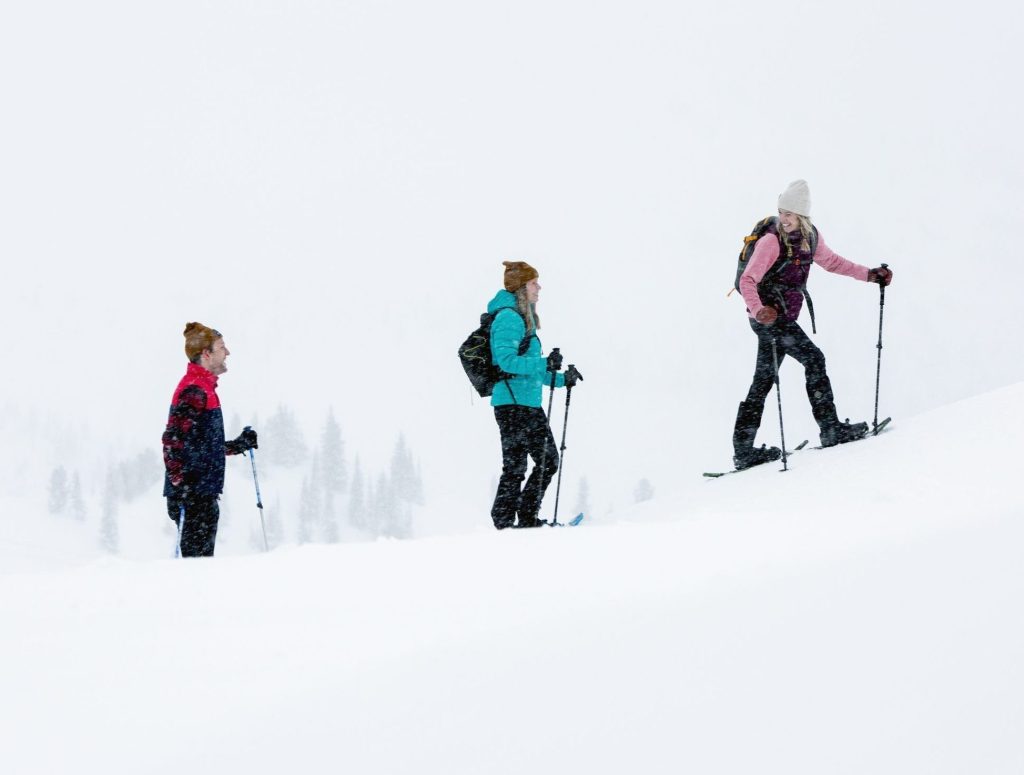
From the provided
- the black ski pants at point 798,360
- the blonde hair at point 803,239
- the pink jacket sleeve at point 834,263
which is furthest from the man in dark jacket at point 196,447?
the pink jacket sleeve at point 834,263

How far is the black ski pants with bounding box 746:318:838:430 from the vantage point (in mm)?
8367

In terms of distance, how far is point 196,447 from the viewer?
6852mm

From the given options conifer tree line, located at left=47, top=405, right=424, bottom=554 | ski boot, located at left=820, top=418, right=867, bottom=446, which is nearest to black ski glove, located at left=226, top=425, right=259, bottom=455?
ski boot, located at left=820, top=418, right=867, bottom=446

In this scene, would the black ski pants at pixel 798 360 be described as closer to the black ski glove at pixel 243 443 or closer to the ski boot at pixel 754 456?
the ski boot at pixel 754 456

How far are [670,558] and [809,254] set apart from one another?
4.42m

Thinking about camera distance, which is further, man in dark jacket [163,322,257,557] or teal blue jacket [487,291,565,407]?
teal blue jacket [487,291,565,407]

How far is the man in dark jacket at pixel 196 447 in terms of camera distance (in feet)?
22.3

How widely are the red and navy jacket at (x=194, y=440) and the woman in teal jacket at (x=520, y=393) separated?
2.13m

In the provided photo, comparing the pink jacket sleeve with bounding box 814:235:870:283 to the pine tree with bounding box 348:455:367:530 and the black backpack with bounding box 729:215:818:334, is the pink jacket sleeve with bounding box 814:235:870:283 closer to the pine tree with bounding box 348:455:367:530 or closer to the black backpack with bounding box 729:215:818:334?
the black backpack with bounding box 729:215:818:334

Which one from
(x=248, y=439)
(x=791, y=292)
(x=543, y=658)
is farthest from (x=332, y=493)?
(x=543, y=658)

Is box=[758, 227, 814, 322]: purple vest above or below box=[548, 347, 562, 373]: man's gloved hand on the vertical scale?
above

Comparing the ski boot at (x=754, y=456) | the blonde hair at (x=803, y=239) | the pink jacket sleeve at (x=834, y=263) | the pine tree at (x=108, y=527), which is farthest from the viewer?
the pine tree at (x=108, y=527)

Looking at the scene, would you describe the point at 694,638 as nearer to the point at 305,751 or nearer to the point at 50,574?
the point at 305,751

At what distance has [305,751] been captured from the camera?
3.04 metres
